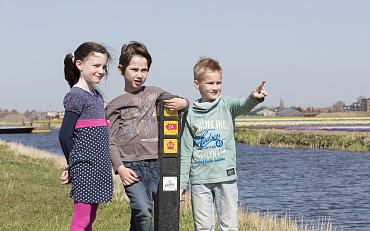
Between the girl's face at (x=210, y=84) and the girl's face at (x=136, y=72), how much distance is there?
1.66 feet

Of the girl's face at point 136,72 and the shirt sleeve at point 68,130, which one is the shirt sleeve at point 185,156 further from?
the shirt sleeve at point 68,130

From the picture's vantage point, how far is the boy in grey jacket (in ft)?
18.0

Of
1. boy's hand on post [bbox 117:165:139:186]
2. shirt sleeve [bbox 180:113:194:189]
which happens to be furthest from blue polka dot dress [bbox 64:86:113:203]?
shirt sleeve [bbox 180:113:194:189]

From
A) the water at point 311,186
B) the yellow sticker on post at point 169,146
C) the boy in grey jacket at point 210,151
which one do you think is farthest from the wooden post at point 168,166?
the water at point 311,186

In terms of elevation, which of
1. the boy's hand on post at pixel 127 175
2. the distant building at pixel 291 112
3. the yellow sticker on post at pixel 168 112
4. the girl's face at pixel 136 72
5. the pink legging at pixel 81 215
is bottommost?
the pink legging at pixel 81 215

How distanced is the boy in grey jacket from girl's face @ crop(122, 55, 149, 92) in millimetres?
508

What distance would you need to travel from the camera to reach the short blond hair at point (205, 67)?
18.1 ft

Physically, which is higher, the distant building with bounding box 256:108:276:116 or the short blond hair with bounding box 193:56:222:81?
the distant building with bounding box 256:108:276:116

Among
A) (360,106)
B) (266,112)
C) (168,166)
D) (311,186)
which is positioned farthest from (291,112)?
(168,166)

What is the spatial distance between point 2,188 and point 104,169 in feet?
27.0

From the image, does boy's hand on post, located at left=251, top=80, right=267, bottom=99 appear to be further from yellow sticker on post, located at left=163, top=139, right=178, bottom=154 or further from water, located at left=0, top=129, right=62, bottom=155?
water, located at left=0, top=129, right=62, bottom=155

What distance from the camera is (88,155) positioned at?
497 cm

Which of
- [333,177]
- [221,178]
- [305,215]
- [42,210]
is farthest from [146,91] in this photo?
[333,177]

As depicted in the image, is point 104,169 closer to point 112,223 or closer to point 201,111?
point 201,111
